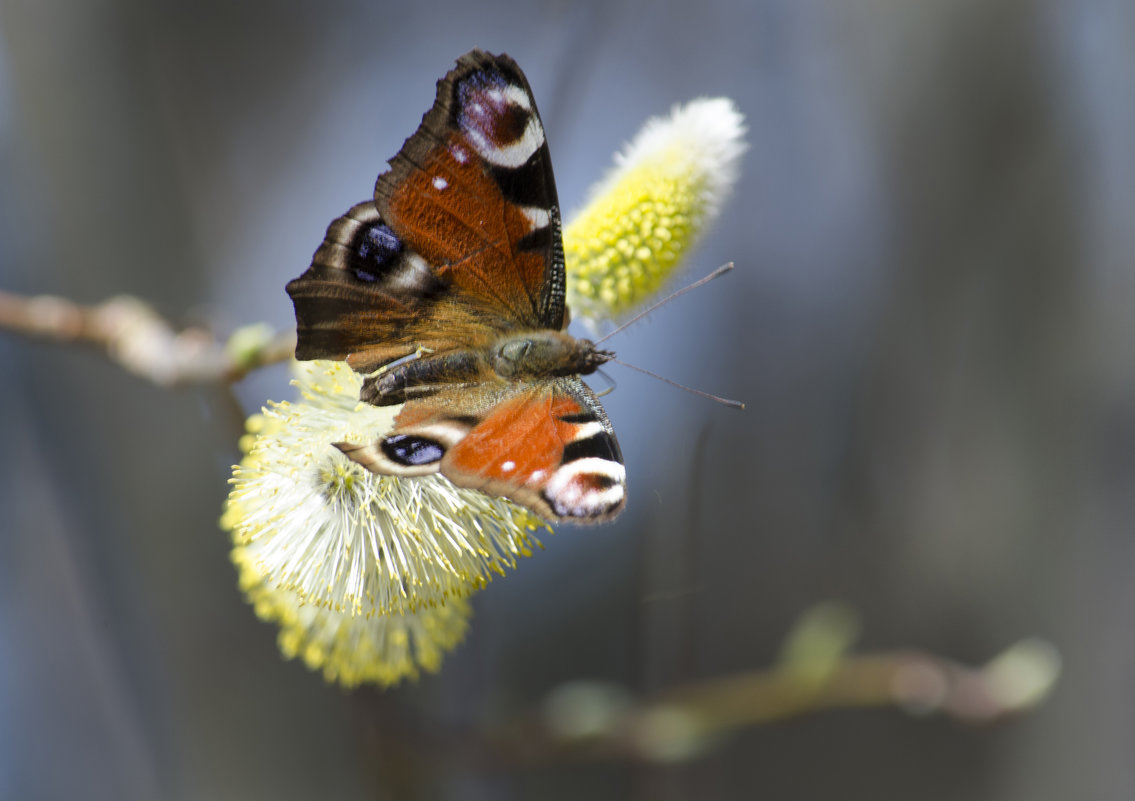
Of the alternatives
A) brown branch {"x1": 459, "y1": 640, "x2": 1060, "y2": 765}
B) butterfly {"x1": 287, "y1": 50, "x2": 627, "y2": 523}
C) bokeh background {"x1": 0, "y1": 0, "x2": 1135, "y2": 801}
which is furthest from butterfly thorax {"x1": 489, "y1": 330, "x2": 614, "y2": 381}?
brown branch {"x1": 459, "y1": 640, "x2": 1060, "y2": 765}

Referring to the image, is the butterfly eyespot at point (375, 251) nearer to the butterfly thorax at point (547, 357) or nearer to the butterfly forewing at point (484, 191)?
the butterfly forewing at point (484, 191)

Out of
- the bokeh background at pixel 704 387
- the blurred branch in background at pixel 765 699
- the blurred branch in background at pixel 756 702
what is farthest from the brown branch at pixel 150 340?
the blurred branch in background at pixel 756 702

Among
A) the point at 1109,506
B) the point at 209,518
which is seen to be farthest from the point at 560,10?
the point at 1109,506

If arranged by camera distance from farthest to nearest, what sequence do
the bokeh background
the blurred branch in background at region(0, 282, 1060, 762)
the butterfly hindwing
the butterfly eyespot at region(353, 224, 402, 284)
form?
1. the bokeh background
2. the blurred branch in background at region(0, 282, 1060, 762)
3. the butterfly eyespot at region(353, 224, 402, 284)
4. the butterfly hindwing

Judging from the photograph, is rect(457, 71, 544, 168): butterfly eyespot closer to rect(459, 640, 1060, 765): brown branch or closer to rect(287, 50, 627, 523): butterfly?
rect(287, 50, 627, 523): butterfly

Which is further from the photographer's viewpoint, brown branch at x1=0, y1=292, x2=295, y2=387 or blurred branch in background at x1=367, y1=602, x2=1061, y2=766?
blurred branch in background at x1=367, y1=602, x2=1061, y2=766

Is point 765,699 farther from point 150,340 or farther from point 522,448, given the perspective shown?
point 150,340

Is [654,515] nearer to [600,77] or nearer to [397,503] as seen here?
[397,503]

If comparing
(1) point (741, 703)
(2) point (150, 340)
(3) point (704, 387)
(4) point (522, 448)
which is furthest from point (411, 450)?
(1) point (741, 703)
